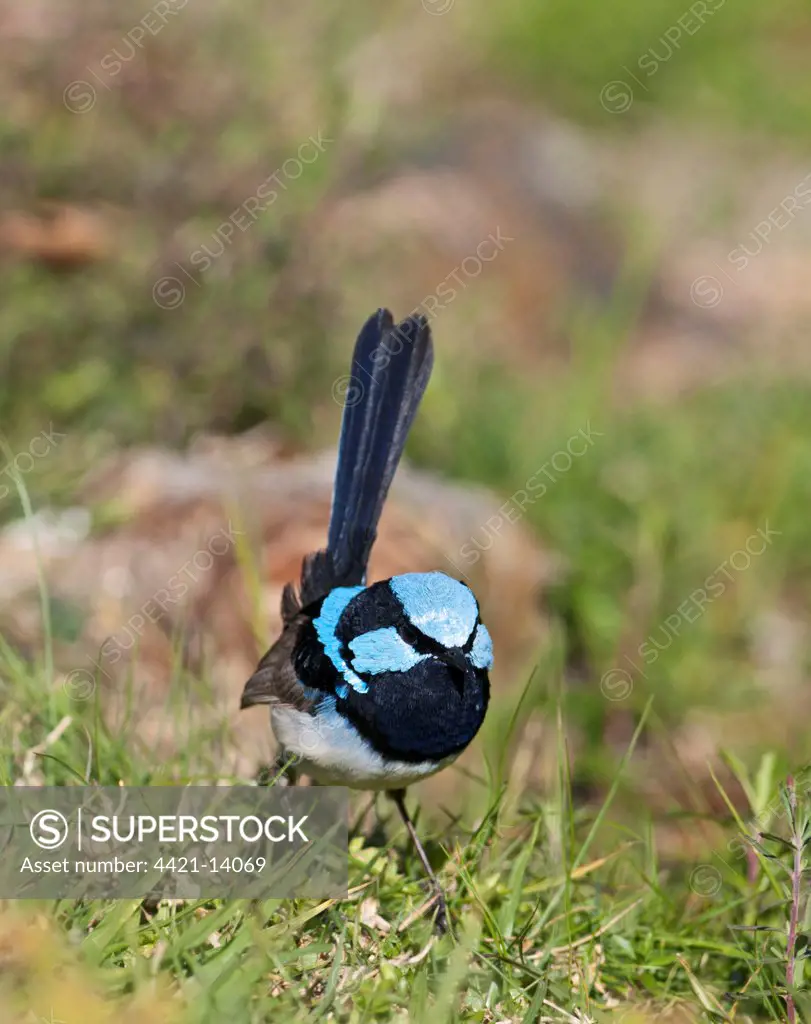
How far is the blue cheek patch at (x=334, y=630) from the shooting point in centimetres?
325

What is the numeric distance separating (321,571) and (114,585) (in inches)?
48.0

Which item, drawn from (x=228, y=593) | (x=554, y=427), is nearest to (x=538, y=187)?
(x=554, y=427)

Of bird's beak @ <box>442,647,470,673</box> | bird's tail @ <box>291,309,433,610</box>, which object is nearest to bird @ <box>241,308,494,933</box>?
bird's beak @ <box>442,647,470,673</box>

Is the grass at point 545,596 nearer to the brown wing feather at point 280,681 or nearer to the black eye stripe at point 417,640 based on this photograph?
the brown wing feather at point 280,681

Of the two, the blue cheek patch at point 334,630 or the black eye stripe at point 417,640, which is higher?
the black eye stripe at point 417,640

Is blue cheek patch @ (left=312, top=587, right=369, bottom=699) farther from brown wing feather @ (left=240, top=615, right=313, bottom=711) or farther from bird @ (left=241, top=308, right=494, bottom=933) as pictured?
brown wing feather @ (left=240, top=615, right=313, bottom=711)

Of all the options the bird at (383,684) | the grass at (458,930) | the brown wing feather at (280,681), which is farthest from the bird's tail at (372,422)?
the grass at (458,930)

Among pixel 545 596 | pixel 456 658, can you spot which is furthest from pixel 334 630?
pixel 545 596

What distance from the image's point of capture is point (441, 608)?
3.04 meters

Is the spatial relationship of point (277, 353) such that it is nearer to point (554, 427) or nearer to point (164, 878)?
point (554, 427)

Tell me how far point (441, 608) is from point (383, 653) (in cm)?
22

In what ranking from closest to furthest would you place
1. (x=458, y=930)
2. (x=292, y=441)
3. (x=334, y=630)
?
(x=458, y=930) < (x=334, y=630) < (x=292, y=441)

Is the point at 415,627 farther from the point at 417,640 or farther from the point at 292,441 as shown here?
the point at 292,441

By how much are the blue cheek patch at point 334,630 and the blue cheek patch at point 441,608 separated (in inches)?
10.8
